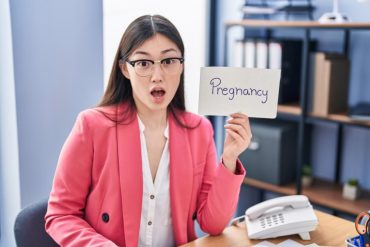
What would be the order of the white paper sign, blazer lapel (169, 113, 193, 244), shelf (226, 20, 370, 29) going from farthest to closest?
1. shelf (226, 20, 370, 29)
2. blazer lapel (169, 113, 193, 244)
3. the white paper sign

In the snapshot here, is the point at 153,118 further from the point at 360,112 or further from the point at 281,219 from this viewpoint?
the point at 360,112

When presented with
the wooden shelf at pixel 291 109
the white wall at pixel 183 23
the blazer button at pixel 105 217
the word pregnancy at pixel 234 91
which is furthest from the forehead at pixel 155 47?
the wooden shelf at pixel 291 109

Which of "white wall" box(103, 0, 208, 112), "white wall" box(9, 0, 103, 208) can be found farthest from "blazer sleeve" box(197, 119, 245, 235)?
"white wall" box(103, 0, 208, 112)

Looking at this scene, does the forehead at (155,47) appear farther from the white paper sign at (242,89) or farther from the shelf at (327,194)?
the shelf at (327,194)

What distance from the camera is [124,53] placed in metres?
1.48

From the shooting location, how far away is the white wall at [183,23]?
8.27ft

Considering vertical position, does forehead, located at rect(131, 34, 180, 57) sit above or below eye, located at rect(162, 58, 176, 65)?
above

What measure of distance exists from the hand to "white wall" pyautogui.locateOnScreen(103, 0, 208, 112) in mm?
1110

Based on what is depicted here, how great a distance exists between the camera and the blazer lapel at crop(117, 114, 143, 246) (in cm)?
145

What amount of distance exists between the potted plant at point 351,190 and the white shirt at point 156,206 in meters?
1.36

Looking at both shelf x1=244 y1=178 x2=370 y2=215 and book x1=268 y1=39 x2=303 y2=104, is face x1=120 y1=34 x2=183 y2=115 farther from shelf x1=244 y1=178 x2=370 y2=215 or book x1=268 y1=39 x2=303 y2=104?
shelf x1=244 y1=178 x2=370 y2=215

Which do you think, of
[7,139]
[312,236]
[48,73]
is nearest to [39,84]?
[48,73]

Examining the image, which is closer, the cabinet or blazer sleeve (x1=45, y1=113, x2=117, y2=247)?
blazer sleeve (x1=45, y1=113, x2=117, y2=247)

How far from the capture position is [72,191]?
142 cm
